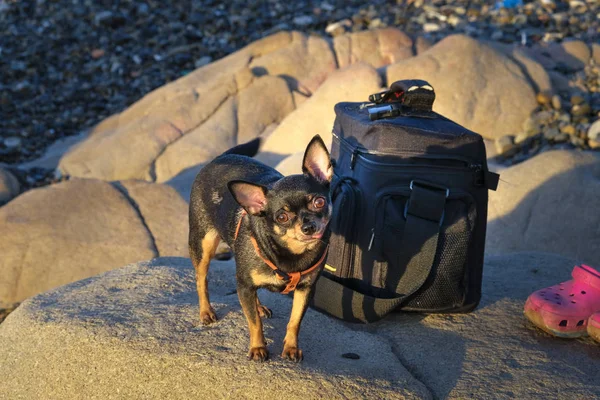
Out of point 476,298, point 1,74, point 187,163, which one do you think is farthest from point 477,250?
point 1,74

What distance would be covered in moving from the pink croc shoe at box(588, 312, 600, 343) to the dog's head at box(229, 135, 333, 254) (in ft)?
5.15

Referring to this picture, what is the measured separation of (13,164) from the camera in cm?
972

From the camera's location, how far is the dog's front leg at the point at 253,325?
9.97ft

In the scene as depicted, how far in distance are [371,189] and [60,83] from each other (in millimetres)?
10303

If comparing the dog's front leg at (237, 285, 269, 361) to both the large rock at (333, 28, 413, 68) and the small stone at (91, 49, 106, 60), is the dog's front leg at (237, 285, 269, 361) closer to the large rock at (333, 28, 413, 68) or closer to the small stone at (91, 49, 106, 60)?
the large rock at (333, 28, 413, 68)

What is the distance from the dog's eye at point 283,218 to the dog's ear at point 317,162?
0.25 meters

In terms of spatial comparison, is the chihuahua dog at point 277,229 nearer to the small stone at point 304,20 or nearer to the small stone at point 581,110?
the small stone at point 581,110

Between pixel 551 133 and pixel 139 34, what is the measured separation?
9.31 metres

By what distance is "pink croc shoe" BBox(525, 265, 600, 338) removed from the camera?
3469mm

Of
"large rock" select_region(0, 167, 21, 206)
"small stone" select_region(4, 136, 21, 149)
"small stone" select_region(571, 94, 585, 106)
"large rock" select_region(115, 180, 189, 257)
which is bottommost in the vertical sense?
"small stone" select_region(4, 136, 21, 149)

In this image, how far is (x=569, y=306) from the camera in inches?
138

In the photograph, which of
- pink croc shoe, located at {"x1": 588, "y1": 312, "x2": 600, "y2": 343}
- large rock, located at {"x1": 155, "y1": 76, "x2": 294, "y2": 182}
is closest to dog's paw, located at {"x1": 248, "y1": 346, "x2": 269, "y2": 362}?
pink croc shoe, located at {"x1": 588, "y1": 312, "x2": 600, "y2": 343}

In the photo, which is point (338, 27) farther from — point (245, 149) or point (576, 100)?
point (245, 149)

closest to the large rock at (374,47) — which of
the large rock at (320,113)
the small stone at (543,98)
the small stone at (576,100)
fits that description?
the large rock at (320,113)
